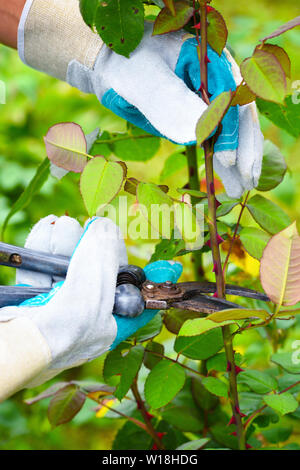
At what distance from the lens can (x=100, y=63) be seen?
0.78 metres

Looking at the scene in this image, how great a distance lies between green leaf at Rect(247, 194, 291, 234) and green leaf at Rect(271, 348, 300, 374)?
0.67 feet

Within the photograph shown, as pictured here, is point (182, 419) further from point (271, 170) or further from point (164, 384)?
point (271, 170)

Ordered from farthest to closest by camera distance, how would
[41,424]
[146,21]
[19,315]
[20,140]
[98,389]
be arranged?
1. [20,140]
2. [41,424]
3. [98,389]
4. [146,21]
5. [19,315]

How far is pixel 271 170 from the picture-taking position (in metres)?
0.83

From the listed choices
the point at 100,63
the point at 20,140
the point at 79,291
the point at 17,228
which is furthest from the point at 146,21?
the point at 20,140

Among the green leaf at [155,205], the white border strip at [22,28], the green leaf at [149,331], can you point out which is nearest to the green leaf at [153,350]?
the green leaf at [149,331]

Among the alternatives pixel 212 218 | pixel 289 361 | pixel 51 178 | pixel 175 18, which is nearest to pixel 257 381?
pixel 289 361

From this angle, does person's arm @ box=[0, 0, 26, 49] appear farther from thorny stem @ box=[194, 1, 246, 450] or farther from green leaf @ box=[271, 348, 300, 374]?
green leaf @ box=[271, 348, 300, 374]

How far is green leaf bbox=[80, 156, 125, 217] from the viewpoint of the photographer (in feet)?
1.86

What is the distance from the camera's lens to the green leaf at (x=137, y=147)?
3.15 ft

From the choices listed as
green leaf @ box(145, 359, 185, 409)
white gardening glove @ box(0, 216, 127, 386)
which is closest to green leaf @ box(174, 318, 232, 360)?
green leaf @ box(145, 359, 185, 409)

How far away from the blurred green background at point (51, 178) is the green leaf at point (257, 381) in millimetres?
378
